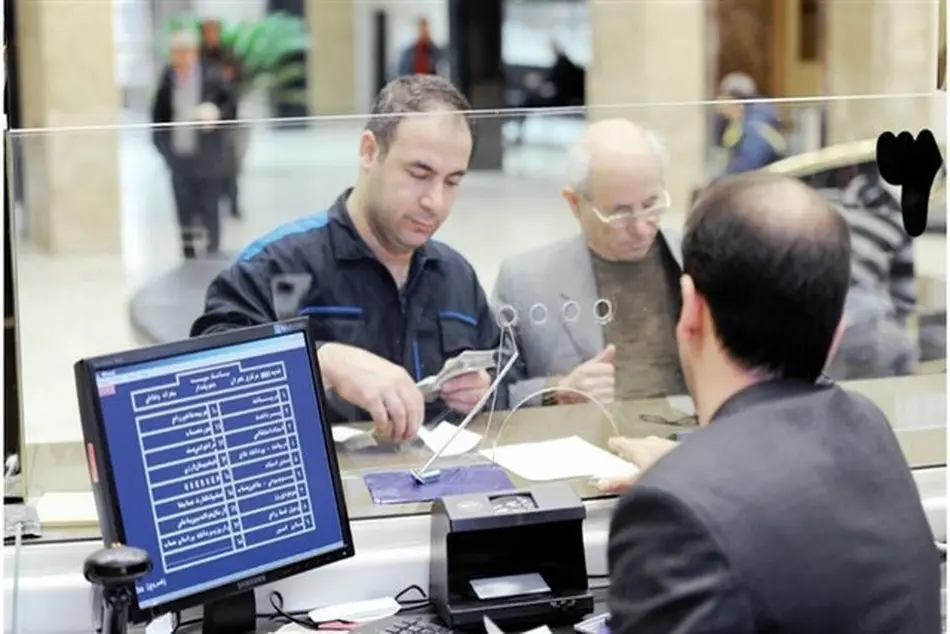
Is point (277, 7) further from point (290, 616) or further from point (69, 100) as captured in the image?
point (290, 616)

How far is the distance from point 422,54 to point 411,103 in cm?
1265

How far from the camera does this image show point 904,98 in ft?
9.14

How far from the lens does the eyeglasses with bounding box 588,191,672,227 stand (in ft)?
9.99

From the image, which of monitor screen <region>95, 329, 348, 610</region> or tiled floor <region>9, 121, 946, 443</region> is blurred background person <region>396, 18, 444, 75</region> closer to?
tiled floor <region>9, 121, 946, 443</region>

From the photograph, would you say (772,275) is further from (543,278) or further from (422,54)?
(422,54)

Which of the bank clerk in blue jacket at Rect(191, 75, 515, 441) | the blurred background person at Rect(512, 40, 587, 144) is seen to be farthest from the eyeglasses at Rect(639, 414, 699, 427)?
the blurred background person at Rect(512, 40, 587, 144)

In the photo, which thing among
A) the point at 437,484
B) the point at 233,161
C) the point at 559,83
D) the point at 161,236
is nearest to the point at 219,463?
the point at 437,484

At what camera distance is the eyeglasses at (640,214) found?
304cm

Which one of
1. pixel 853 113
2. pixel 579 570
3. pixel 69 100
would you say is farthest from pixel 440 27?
pixel 579 570

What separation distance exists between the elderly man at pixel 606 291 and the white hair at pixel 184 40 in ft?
31.6

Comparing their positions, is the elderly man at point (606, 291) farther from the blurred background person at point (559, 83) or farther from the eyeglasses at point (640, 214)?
the blurred background person at point (559, 83)

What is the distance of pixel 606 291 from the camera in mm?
2934

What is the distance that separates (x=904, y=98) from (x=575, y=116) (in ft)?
2.11

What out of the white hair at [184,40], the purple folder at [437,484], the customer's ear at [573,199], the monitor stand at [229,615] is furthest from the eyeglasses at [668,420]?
the white hair at [184,40]
